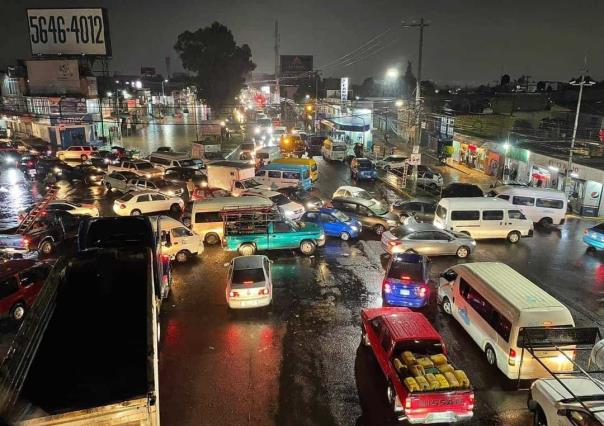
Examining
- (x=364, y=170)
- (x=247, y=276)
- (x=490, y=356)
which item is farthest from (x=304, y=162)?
(x=490, y=356)

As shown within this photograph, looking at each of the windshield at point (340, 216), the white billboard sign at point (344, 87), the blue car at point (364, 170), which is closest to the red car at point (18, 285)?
the windshield at point (340, 216)

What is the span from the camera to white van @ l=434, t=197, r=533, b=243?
2055 centimetres

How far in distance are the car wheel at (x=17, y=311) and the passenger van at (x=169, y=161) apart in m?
22.0

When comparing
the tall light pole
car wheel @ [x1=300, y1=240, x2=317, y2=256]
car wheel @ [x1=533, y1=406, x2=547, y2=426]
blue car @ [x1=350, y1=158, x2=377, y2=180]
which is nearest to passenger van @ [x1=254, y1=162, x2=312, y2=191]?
blue car @ [x1=350, y1=158, x2=377, y2=180]

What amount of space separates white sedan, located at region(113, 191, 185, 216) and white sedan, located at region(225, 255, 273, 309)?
12228 millimetres

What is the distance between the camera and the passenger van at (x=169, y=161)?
1372 inches

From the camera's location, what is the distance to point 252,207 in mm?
19547

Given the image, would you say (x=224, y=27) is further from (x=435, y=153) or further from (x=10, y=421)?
(x=10, y=421)

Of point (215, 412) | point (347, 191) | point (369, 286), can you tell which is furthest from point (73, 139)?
point (215, 412)

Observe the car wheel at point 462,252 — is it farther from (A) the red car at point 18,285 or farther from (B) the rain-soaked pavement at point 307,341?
(A) the red car at point 18,285

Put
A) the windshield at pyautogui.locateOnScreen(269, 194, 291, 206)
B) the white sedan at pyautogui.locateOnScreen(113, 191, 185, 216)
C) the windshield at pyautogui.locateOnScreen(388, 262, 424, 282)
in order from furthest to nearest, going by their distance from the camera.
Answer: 1. the windshield at pyautogui.locateOnScreen(269, 194, 291, 206)
2. the white sedan at pyautogui.locateOnScreen(113, 191, 185, 216)
3. the windshield at pyautogui.locateOnScreen(388, 262, 424, 282)

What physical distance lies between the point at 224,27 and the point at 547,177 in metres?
51.3

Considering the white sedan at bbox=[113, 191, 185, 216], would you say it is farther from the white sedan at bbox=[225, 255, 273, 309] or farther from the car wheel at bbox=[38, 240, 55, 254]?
the white sedan at bbox=[225, 255, 273, 309]

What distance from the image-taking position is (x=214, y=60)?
64.8 m
